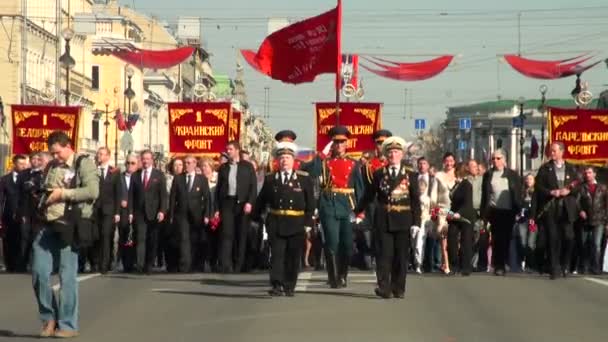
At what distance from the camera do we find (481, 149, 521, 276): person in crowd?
982 inches

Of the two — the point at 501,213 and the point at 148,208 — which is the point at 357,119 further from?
the point at 148,208

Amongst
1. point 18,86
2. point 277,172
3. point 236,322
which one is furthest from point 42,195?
point 18,86

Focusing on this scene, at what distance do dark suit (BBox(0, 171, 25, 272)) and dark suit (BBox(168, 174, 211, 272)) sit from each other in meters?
2.39

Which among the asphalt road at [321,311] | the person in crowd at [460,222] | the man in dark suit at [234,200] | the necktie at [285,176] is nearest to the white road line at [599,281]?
the asphalt road at [321,311]

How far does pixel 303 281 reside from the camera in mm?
22422

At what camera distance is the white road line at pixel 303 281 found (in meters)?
20.8

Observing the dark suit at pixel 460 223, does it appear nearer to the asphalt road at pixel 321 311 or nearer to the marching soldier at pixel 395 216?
the asphalt road at pixel 321 311

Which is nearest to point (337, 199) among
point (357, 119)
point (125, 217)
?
point (125, 217)

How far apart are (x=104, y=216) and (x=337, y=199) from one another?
231 inches

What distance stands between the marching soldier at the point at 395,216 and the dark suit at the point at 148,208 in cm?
650

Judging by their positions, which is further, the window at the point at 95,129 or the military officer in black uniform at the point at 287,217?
the window at the point at 95,129

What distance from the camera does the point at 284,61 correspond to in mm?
31688

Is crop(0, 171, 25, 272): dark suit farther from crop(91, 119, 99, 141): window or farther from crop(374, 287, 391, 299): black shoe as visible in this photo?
A: crop(91, 119, 99, 141): window

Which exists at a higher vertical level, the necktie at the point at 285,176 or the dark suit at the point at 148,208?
the necktie at the point at 285,176
